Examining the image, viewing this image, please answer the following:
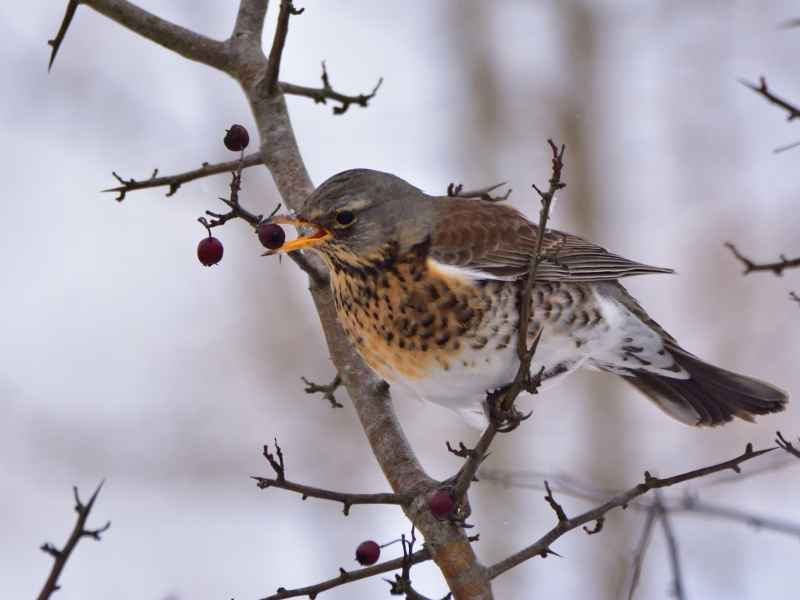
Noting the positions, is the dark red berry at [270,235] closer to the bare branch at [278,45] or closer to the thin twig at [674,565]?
the bare branch at [278,45]

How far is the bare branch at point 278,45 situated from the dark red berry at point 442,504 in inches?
61.5

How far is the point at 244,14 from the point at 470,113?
489 centimetres

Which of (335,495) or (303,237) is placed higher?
(303,237)

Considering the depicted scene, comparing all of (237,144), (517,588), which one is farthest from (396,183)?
(517,588)

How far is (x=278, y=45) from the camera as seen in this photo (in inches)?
117

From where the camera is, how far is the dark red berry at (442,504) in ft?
7.72

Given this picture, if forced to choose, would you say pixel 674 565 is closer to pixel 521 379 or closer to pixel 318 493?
pixel 521 379

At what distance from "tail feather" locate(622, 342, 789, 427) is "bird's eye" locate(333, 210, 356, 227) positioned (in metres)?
1.57

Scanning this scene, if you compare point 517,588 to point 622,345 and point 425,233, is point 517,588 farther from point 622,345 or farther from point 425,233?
point 425,233

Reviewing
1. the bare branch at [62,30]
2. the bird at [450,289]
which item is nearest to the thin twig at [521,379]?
the bird at [450,289]

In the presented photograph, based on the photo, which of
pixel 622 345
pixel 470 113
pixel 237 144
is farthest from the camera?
pixel 470 113

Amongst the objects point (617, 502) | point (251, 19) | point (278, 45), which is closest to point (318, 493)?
point (617, 502)

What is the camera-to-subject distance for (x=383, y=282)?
9.80 ft

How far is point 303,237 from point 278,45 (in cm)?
70
